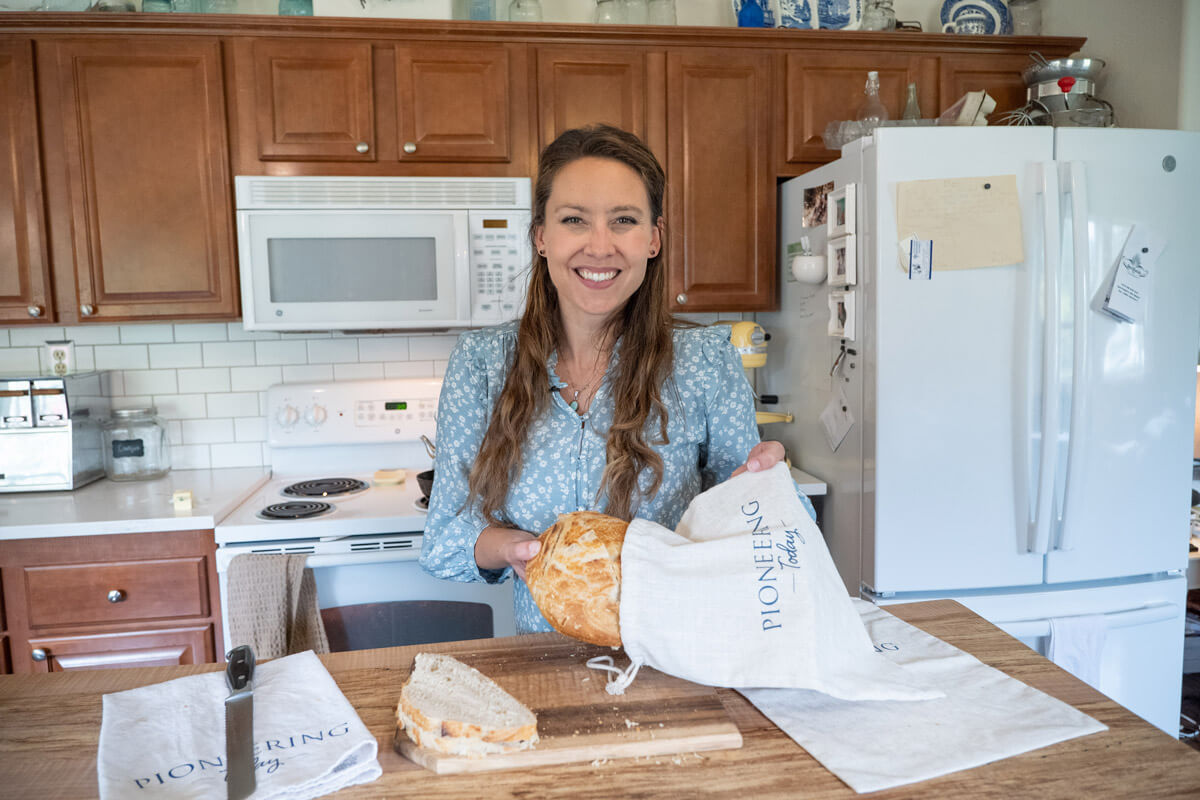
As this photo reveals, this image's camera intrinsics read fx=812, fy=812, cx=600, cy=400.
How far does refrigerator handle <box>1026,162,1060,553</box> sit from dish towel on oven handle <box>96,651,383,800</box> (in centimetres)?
179

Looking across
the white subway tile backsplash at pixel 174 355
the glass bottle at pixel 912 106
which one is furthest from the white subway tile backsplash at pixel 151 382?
the glass bottle at pixel 912 106

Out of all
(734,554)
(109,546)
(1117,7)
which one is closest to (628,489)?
(734,554)

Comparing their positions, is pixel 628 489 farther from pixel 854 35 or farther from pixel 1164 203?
pixel 854 35

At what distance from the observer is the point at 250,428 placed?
2756 mm

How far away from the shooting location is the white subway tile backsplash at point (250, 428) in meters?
2.75

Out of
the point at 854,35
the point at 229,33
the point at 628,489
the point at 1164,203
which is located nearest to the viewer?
the point at 628,489

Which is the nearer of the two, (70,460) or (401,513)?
(401,513)

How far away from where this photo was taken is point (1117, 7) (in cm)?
284

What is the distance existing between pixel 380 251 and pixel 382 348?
1.59 ft

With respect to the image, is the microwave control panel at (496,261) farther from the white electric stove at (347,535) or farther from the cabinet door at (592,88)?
the white electric stove at (347,535)

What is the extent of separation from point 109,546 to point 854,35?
2.54 meters

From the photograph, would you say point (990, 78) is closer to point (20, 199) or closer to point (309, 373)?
point (309, 373)

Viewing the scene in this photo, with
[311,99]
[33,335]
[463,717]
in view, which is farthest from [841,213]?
[33,335]

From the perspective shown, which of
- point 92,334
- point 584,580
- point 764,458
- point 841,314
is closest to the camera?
point 584,580
